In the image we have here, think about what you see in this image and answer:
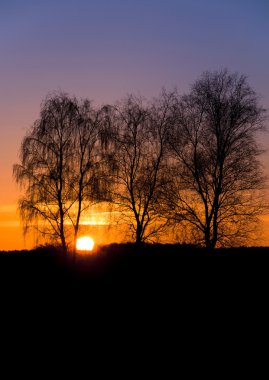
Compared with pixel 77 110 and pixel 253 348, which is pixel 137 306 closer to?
pixel 253 348

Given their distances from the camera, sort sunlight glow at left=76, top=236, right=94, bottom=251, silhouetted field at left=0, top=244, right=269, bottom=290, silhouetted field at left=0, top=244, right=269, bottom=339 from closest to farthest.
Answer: silhouetted field at left=0, top=244, right=269, bottom=339 < silhouetted field at left=0, top=244, right=269, bottom=290 < sunlight glow at left=76, top=236, right=94, bottom=251

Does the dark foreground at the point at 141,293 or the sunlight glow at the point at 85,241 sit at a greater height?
the sunlight glow at the point at 85,241

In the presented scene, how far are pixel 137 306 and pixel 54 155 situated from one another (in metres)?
12.3

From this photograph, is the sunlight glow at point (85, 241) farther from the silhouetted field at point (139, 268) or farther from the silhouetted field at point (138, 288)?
the silhouetted field at point (139, 268)

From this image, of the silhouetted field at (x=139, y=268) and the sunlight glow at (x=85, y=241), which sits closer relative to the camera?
the silhouetted field at (x=139, y=268)

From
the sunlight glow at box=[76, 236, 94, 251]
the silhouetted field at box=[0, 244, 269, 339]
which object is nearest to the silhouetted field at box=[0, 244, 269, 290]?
the silhouetted field at box=[0, 244, 269, 339]

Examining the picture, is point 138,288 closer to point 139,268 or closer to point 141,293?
point 141,293

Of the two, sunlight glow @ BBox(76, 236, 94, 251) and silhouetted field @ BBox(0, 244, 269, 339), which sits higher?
sunlight glow @ BBox(76, 236, 94, 251)

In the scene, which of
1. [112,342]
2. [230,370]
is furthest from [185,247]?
[230,370]

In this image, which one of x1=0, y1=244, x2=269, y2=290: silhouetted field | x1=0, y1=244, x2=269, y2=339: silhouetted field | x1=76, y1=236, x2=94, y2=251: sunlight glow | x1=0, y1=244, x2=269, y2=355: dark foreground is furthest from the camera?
x1=76, y1=236, x2=94, y2=251: sunlight glow

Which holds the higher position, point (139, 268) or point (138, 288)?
point (139, 268)

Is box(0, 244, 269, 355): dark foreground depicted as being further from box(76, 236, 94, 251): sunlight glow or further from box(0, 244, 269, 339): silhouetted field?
box(76, 236, 94, 251): sunlight glow

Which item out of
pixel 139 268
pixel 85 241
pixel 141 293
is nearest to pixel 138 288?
pixel 141 293

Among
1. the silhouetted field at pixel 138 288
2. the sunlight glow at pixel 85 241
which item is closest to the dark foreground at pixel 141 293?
the silhouetted field at pixel 138 288
